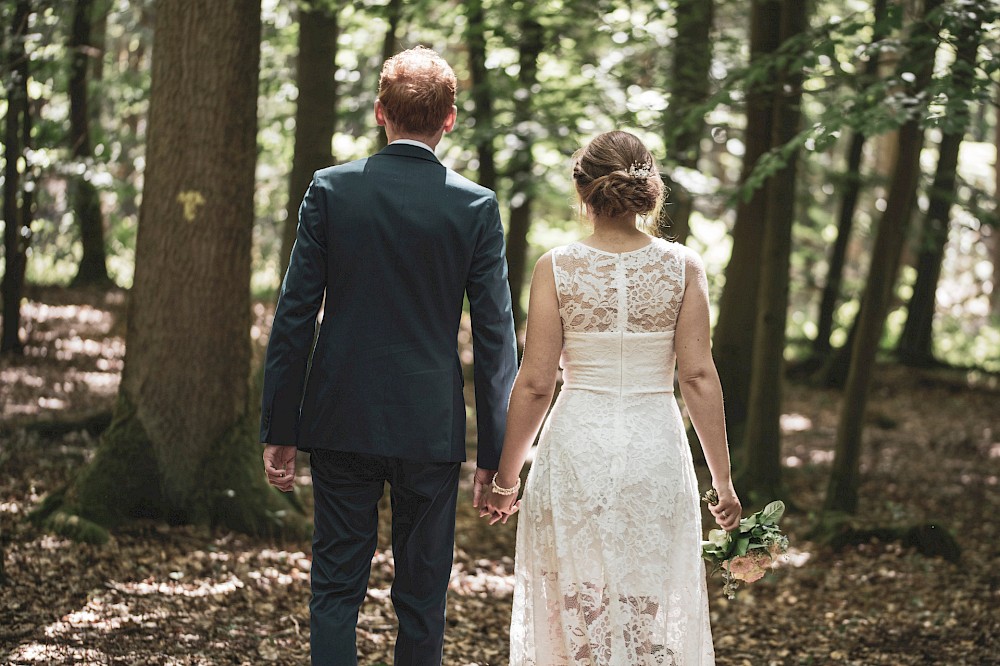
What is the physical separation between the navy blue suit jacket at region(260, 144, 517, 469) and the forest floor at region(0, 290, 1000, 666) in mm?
1698

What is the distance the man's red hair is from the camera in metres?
3.23

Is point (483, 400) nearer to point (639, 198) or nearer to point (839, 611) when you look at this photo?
point (639, 198)

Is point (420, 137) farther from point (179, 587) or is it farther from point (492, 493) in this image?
point (179, 587)

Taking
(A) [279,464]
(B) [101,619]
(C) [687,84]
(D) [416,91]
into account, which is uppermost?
(C) [687,84]

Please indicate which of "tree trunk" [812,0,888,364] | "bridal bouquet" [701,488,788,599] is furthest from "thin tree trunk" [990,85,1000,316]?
"bridal bouquet" [701,488,788,599]

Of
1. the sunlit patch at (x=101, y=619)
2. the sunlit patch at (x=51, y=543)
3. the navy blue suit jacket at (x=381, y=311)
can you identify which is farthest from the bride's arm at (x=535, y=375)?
the sunlit patch at (x=51, y=543)

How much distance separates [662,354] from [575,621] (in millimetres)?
948

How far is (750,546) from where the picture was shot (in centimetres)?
348

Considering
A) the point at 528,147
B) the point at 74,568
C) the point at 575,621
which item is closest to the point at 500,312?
the point at 575,621

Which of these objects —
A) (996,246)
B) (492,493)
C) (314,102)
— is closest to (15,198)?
(314,102)

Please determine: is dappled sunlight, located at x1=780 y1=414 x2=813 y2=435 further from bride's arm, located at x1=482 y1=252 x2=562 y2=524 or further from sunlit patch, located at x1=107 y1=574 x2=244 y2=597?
bride's arm, located at x1=482 y1=252 x2=562 y2=524

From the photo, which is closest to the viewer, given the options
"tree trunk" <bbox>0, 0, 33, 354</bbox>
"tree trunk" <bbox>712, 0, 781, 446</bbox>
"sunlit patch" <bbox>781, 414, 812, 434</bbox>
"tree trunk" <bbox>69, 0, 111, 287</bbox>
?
"tree trunk" <bbox>0, 0, 33, 354</bbox>

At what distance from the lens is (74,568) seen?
508 cm

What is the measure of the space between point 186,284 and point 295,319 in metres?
2.78
